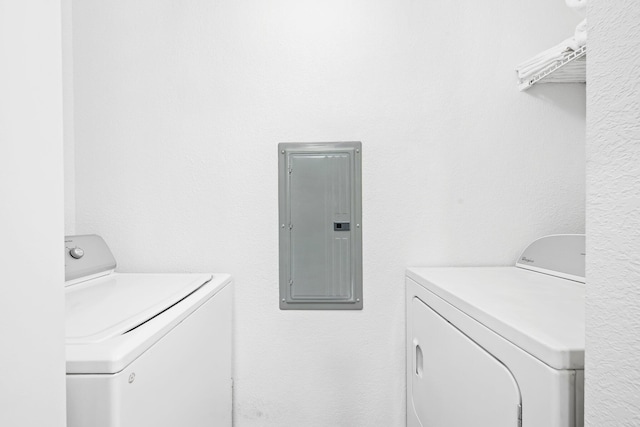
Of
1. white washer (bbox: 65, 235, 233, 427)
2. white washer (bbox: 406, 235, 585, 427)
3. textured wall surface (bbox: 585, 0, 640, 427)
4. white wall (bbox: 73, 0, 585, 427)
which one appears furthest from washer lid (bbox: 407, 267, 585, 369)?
white washer (bbox: 65, 235, 233, 427)

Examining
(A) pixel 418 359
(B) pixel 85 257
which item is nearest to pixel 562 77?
(A) pixel 418 359

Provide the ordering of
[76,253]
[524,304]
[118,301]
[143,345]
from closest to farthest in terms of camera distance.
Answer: [143,345] < [524,304] < [118,301] < [76,253]

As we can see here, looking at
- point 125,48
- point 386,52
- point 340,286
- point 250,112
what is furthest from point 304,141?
point 125,48

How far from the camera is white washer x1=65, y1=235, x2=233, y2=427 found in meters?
0.54

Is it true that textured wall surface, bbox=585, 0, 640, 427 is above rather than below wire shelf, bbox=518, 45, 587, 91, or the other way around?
below

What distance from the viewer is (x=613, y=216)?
371 millimetres

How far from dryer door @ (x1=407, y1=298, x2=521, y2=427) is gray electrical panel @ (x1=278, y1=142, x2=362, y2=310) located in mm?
307

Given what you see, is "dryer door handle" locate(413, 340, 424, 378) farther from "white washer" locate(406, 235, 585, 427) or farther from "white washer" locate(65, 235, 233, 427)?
"white washer" locate(65, 235, 233, 427)

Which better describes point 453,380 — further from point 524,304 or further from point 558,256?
point 558,256

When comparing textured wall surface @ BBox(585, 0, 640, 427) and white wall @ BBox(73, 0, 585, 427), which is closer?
textured wall surface @ BBox(585, 0, 640, 427)

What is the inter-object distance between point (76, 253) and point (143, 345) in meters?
0.70

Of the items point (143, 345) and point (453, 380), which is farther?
point (453, 380)

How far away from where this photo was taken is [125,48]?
4.45ft

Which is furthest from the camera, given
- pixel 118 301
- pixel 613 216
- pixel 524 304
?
pixel 118 301
